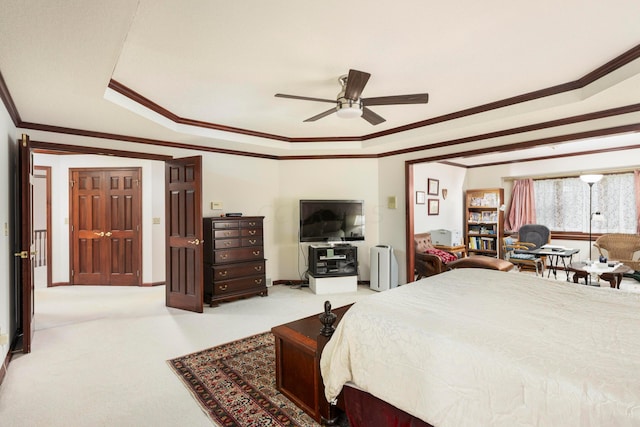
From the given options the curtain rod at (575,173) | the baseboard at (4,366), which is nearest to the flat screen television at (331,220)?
the baseboard at (4,366)

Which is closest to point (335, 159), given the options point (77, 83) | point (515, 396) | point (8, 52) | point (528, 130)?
point (528, 130)

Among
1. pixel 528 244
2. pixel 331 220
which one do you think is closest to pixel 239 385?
pixel 331 220

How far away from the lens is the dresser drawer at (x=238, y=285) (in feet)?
14.7

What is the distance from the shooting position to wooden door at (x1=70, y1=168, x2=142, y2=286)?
5.76 meters

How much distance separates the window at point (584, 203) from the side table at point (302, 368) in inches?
272

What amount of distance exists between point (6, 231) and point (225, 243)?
2.30 meters

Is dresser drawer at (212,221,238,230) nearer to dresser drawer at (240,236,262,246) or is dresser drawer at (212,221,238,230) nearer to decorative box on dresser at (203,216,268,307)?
A: decorative box on dresser at (203,216,268,307)

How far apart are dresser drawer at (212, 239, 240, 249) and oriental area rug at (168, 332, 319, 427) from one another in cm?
170

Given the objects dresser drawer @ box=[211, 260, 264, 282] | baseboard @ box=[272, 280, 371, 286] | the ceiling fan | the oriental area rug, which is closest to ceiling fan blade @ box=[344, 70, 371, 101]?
the ceiling fan

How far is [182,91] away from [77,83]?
3.02 feet

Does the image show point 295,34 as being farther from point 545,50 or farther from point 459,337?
point 459,337

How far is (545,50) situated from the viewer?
8.00ft

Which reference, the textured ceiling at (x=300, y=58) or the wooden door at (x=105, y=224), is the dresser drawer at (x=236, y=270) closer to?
the textured ceiling at (x=300, y=58)

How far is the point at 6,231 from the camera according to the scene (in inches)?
112
